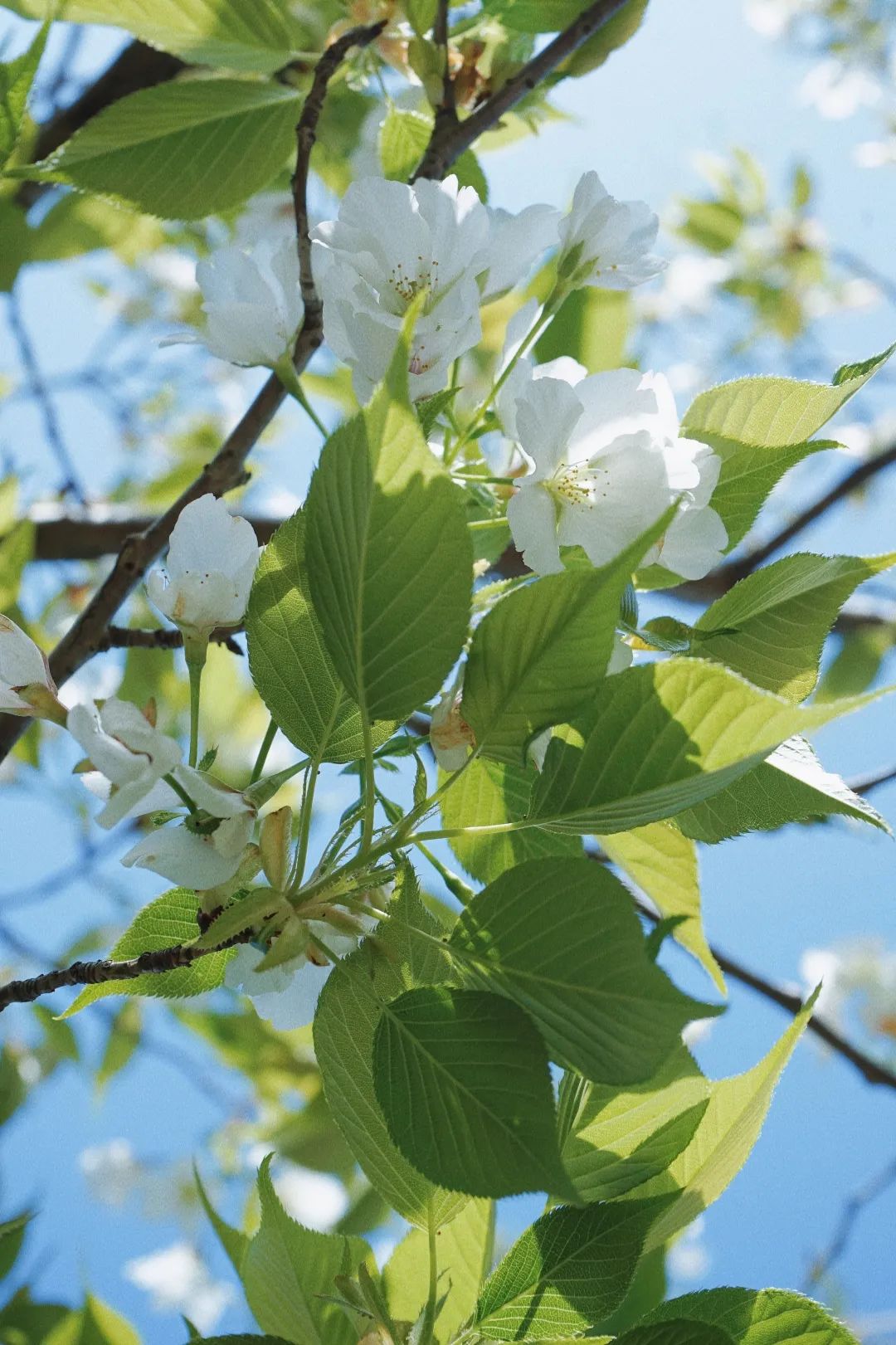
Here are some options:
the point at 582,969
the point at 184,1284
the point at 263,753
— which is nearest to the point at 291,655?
the point at 263,753

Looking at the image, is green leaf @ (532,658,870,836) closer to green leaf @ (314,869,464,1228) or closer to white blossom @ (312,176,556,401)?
green leaf @ (314,869,464,1228)

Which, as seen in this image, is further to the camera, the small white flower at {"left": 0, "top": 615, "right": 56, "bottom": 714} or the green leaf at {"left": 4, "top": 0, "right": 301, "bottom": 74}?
the green leaf at {"left": 4, "top": 0, "right": 301, "bottom": 74}

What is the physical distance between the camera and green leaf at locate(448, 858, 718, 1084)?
1.07 ft

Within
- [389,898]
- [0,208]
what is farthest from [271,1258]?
[0,208]

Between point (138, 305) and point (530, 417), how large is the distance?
2367 millimetres

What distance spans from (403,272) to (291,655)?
172mm

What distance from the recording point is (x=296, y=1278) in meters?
0.54

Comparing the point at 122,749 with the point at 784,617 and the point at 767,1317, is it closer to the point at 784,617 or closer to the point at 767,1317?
the point at 784,617

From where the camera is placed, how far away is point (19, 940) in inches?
59.9

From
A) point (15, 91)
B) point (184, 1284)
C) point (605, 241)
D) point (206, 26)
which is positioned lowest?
point (184, 1284)

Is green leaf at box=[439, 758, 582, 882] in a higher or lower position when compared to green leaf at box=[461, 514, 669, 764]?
lower

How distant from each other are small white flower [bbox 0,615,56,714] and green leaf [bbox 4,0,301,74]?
0.51m

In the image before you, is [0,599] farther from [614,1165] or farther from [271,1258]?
[614,1165]

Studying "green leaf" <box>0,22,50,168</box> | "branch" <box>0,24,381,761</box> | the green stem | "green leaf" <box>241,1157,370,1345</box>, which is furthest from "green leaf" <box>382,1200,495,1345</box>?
"green leaf" <box>0,22,50,168</box>
